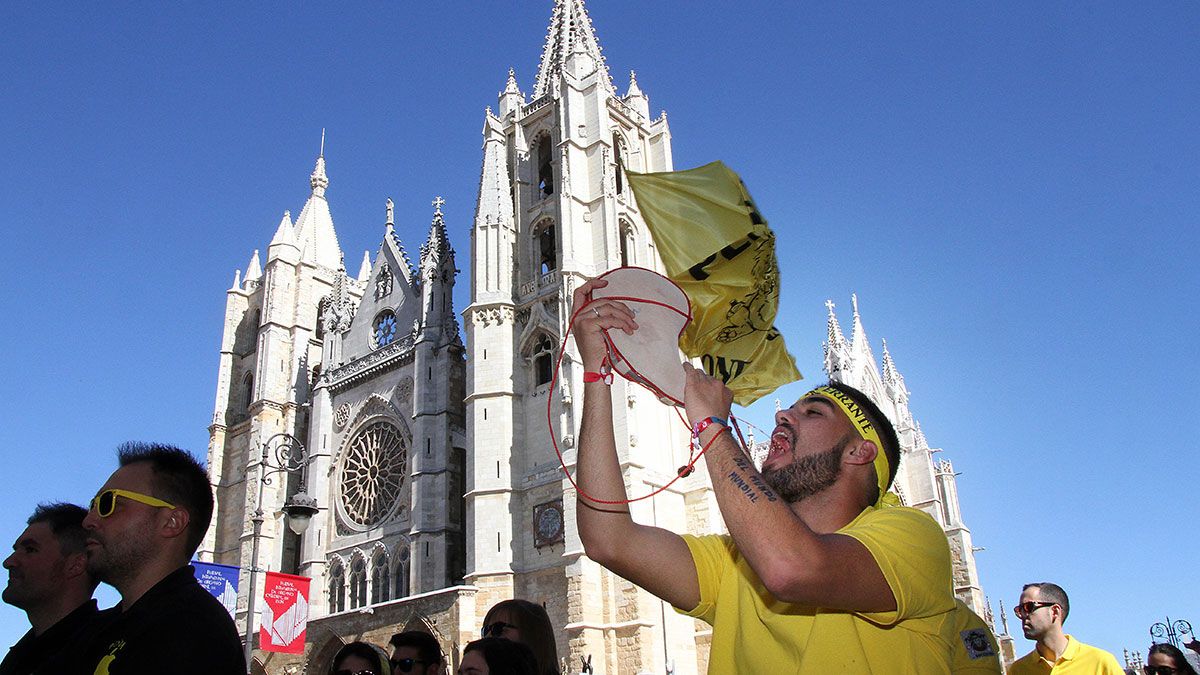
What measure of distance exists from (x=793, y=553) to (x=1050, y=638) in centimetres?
366

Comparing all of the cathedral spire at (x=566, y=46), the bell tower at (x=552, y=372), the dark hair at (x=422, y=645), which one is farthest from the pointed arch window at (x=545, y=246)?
the dark hair at (x=422, y=645)

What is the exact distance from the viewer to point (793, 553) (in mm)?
1854

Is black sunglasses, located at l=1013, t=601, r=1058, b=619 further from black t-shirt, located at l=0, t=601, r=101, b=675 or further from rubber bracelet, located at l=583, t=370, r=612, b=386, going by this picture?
black t-shirt, located at l=0, t=601, r=101, b=675

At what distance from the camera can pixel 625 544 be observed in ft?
8.67

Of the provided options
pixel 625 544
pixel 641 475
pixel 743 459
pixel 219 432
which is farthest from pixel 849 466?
pixel 219 432

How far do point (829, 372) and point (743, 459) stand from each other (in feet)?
109

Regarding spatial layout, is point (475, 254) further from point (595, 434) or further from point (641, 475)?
point (595, 434)

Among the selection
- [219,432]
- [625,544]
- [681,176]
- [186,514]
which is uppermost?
[219,432]

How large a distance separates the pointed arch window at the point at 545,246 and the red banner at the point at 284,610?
13.2 meters

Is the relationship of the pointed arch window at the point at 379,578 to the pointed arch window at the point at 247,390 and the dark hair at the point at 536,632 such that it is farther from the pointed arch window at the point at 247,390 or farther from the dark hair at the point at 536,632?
the dark hair at the point at 536,632

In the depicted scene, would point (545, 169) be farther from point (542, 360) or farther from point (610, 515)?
point (610, 515)

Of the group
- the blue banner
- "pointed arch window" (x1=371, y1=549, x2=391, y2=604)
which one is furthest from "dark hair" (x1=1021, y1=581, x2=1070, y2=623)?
"pointed arch window" (x1=371, y1=549, x2=391, y2=604)

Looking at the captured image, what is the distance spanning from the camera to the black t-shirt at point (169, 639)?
7.76 ft

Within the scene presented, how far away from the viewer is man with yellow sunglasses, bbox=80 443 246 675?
7.89 ft
